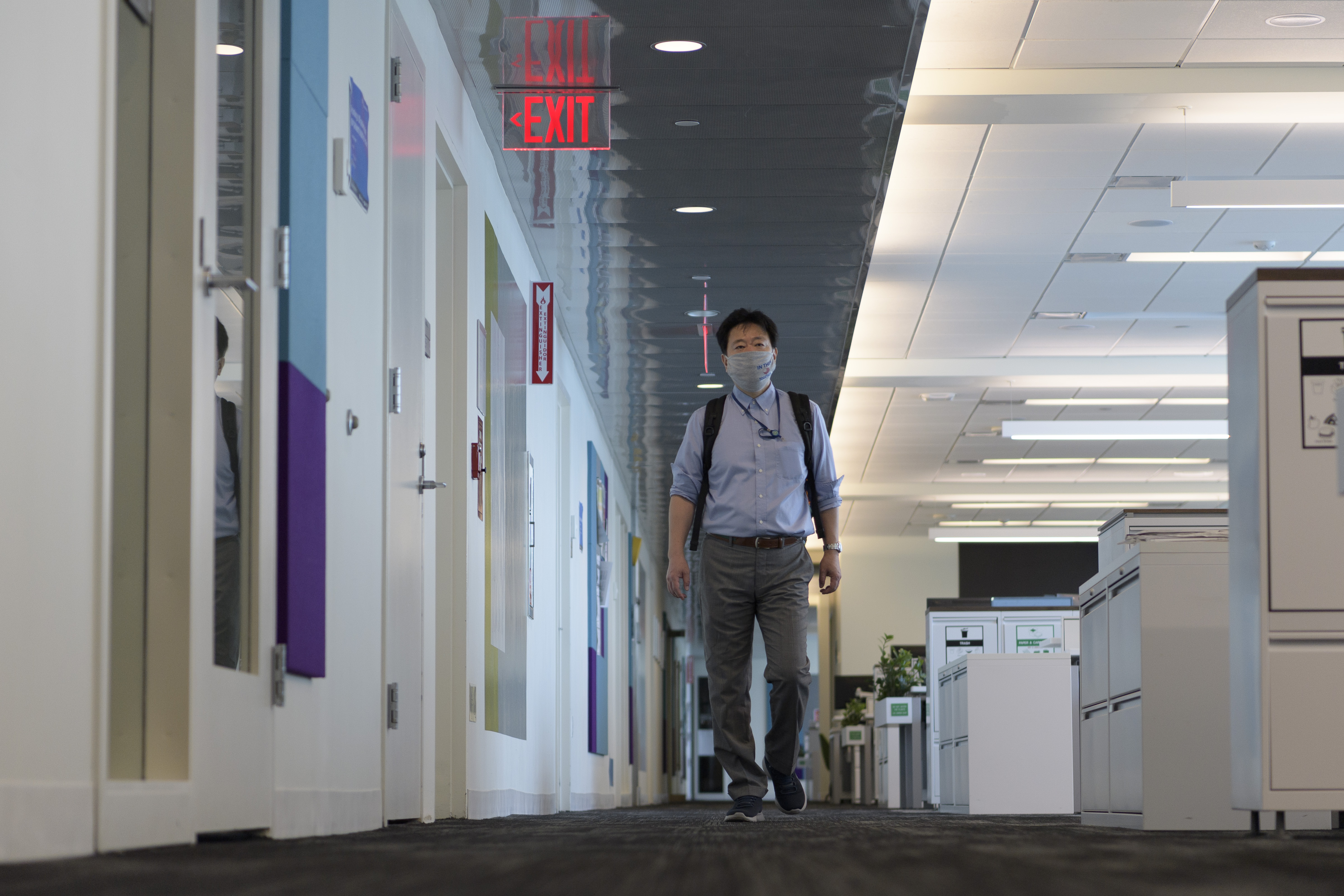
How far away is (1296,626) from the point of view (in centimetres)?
287

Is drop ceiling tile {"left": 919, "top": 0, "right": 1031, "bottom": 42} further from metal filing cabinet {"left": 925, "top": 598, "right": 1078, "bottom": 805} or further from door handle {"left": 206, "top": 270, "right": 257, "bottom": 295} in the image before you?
metal filing cabinet {"left": 925, "top": 598, "right": 1078, "bottom": 805}

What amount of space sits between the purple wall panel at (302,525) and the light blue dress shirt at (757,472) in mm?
1428

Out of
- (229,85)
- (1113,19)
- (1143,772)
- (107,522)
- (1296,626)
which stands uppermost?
(1113,19)

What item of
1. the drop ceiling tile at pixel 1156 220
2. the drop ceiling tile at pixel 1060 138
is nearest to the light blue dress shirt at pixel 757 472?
the drop ceiling tile at pixel 1060 138

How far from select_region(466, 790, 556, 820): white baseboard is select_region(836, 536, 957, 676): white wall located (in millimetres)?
15490

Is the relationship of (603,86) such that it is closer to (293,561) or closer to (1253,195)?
(293,561)

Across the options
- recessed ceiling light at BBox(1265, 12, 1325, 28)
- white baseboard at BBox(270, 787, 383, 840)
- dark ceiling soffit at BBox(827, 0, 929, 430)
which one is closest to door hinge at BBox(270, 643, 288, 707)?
white baseboard at BBox(270, 787, 383, 840)

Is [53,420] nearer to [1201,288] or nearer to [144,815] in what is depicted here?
[144,815]

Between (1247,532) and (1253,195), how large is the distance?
440cm

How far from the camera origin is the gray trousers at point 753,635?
170 inches

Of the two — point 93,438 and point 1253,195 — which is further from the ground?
point 1253,195

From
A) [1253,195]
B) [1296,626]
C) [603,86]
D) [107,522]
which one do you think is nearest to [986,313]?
[1253,195]

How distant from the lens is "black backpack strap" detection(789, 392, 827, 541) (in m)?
4.49

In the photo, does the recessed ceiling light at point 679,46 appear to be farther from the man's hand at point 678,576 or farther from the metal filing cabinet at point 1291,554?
the metal filing cabinet at point 1291,554
